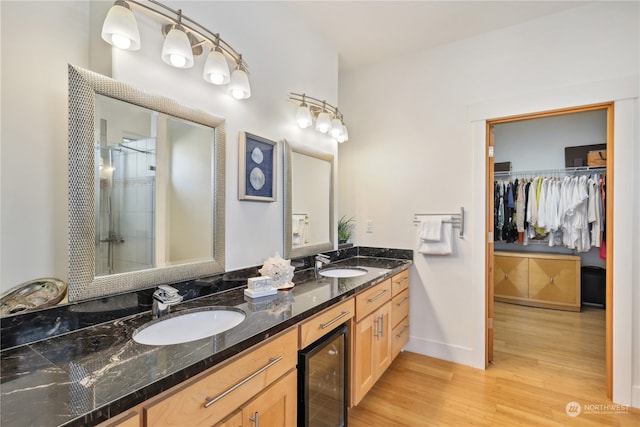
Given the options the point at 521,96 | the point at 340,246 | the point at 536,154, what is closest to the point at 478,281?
the point at 340,246

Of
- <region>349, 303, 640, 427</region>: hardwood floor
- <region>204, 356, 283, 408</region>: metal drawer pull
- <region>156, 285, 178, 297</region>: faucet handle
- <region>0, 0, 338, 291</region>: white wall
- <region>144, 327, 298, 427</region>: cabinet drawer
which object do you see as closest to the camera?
<region>144, 327, 298, 427</region>: cabinet drawer

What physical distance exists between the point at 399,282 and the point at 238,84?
198 cm

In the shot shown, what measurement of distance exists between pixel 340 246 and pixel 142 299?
1.87 meters

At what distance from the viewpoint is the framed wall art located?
71.3 inches

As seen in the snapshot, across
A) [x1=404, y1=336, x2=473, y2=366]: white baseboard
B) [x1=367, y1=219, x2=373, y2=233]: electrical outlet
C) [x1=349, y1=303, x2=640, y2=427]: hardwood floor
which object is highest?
[x1=367, y1=219, x2=373, y2=233]: electrical outlet

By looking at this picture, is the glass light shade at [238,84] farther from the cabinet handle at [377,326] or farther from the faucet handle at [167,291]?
the cabinet handle at [377,326]

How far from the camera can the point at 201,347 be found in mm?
970

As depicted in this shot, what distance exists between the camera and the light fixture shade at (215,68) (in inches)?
59.8

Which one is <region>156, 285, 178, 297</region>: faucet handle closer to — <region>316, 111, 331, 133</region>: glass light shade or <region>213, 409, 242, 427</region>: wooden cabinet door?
<region>213, 409, 242, 427</region>: wooden cabinet door

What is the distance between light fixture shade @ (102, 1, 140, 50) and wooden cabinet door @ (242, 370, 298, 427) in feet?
4.92

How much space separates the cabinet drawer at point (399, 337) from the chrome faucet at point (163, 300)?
1.77 metres

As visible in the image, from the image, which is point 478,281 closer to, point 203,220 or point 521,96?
point 521,96

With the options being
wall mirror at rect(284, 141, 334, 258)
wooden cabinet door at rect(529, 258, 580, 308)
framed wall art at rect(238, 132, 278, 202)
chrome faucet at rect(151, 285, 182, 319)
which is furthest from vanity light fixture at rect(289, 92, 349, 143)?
wooden cabinet door at rect(529, 258, 580, 308)

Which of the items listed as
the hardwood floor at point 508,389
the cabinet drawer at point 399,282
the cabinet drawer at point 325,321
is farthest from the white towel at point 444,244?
the cabinet drawer at point 325,321
